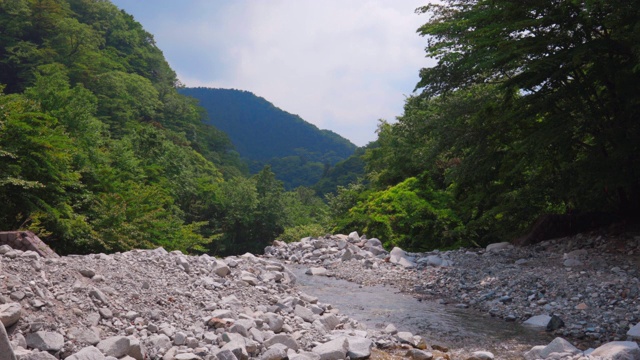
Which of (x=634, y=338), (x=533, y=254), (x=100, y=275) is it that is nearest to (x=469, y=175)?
(x=533, y=254)

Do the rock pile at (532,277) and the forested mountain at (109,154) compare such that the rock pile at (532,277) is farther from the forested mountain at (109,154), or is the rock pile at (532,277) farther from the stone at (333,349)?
the forested mountain at (109,154)

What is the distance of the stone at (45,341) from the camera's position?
15.4ft

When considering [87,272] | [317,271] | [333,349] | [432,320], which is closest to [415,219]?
[317,271]

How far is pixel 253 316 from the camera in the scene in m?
6.62

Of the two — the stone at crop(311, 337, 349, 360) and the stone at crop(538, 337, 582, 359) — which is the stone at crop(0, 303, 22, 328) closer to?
the stone at crop(311, 337, 349, 360)

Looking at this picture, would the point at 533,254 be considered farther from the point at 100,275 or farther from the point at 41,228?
the point at 41,228

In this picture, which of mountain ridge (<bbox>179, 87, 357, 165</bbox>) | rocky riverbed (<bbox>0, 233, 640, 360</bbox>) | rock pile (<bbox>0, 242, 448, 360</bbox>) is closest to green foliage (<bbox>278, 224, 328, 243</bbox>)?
rocky riverbed (<bbox>0, 233, 640, 360</bbox>)

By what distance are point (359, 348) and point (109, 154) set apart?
1508 cm

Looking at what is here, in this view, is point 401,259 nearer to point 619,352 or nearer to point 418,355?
point 418,355

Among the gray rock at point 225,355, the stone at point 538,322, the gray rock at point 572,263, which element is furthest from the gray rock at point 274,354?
the gray rock at point 572,263

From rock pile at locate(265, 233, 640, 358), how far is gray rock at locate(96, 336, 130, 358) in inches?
227

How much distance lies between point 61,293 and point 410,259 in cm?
1017

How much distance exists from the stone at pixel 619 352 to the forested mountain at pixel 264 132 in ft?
284

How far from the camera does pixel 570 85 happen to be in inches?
439
